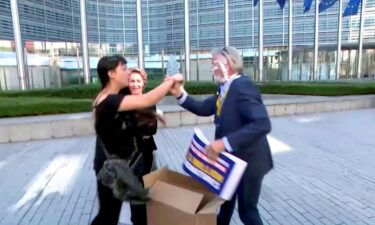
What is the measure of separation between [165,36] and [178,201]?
18.0m

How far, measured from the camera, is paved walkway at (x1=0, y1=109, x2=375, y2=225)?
347cm

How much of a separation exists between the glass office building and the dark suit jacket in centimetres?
1459

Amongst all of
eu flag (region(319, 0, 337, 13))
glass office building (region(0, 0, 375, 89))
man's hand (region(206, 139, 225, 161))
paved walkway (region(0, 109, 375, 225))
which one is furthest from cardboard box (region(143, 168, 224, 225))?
eu flag (region(319, 0, 337, 13))

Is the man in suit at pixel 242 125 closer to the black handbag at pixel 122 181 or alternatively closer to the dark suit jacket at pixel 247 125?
the dark suit jacket at pixel 247 125

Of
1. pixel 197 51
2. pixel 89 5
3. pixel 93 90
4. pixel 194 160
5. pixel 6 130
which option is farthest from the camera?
pixel 197 51

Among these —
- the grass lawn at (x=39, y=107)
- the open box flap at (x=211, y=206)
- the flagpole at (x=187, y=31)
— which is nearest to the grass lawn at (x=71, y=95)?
the grass lawn at (x=39, y=107)

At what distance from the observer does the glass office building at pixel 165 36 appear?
15.6m

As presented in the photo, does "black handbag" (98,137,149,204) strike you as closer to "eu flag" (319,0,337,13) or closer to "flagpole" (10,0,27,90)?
"flagpole" (10,0,27,90)

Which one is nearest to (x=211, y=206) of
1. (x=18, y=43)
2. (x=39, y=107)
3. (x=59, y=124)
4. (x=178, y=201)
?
(x=178, y=201)

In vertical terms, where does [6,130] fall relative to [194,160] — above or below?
below

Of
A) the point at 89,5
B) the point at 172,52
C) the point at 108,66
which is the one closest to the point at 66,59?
the point at 89,5

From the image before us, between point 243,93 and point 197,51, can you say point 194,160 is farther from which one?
point 197,51

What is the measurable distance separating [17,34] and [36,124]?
6.67m

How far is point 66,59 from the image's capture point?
55.4 feet
